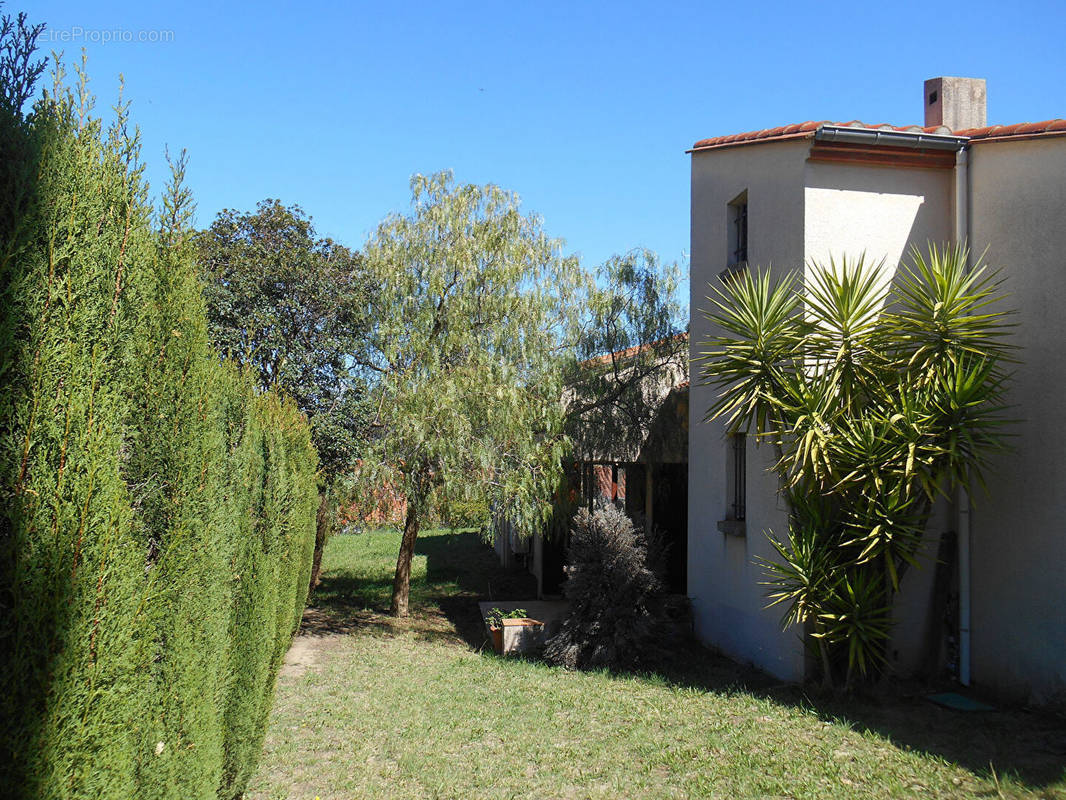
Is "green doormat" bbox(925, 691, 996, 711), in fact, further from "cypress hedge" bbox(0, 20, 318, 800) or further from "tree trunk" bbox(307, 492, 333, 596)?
"tree trunk" bbox(307, 492, 333, 596)

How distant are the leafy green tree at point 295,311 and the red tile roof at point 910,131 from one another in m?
6.55

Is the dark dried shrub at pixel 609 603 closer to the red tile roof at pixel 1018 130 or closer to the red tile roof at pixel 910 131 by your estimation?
the red tile roof at pixel 910 131

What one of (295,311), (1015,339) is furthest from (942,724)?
(295,311)

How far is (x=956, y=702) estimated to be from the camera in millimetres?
7277

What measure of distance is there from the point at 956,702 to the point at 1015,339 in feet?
12.4

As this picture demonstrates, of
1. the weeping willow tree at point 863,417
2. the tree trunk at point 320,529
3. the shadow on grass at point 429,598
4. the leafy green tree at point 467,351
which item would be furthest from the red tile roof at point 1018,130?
the tree trunk at point 320,529

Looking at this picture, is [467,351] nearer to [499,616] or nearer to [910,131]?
[499,616]

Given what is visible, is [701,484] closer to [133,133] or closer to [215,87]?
[215,87]

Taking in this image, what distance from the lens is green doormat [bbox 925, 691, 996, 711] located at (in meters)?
7.11

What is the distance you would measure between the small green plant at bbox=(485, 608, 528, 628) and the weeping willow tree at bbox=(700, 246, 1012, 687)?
5.00 metres

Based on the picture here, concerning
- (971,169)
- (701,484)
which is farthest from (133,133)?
(701,484)

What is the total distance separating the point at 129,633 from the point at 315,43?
768 centimetres

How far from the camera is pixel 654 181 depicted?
11.8 meters

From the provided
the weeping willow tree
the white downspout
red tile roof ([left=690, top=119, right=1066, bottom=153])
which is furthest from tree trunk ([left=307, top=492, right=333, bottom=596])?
the white downspout
